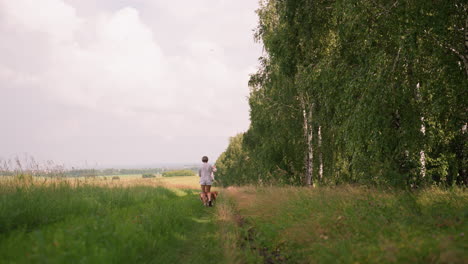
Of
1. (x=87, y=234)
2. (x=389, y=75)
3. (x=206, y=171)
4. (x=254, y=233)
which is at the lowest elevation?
(x=254, y=233)

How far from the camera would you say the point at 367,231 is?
189 inches

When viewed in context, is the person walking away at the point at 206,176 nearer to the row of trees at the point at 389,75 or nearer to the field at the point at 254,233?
the field at the point at 254,233

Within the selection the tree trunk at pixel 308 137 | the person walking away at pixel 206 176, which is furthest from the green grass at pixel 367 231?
the tree trunk at pixel 308 137

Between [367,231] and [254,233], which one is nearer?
[367,231]

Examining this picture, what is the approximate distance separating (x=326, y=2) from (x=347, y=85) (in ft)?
12.4

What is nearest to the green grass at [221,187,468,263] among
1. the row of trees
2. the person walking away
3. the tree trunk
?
the row of trees

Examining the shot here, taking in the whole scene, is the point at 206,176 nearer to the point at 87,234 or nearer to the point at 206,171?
the point at 206,171

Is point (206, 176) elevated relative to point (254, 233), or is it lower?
elevated

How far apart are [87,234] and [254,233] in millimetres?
3663

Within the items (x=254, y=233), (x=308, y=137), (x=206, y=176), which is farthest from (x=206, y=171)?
(x=308, y=137)

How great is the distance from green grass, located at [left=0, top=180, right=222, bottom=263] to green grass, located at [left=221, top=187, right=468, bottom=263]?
4.20 ft

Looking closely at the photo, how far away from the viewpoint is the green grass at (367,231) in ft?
11.6

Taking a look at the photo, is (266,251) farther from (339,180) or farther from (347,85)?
(339,180)

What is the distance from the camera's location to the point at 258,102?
770 inches
